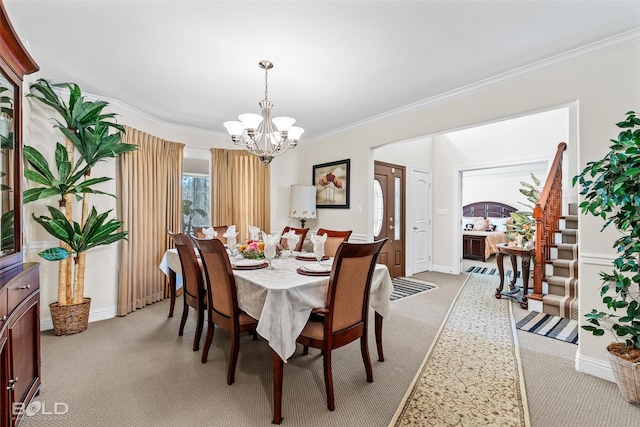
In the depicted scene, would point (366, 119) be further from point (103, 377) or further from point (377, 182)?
point (103, 377)

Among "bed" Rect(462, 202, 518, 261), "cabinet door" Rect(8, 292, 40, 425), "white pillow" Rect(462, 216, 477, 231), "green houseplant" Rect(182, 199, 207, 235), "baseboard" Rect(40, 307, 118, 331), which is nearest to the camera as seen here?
"cabinet door" Rect(8, 292, 40, 425)

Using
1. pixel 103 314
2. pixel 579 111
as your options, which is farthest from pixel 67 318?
pixel 579 111

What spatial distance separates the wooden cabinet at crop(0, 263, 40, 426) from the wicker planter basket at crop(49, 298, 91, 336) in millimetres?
1146

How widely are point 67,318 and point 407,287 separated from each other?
13.8 feet

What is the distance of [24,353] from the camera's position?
5.38ft

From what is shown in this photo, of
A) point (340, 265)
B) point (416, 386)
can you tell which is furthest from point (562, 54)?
point (416, 386)

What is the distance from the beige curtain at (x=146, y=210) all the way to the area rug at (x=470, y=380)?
325 cm

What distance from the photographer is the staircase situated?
10.9 ft

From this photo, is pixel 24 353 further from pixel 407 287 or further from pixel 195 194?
pixel 407 287

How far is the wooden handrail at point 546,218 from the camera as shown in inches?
142

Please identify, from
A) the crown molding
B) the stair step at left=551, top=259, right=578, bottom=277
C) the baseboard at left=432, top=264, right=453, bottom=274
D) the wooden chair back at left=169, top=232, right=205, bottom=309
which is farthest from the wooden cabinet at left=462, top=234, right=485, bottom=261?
the wooden chair back at left=169, top=232, right=205, bottom=309

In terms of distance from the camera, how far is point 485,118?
2.84 metres

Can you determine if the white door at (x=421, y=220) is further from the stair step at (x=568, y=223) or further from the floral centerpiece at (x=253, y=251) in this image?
the floral centerpiece at (x=253, y=251)

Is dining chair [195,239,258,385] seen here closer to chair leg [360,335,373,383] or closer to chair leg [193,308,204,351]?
chair leg [193,308,204,351]
